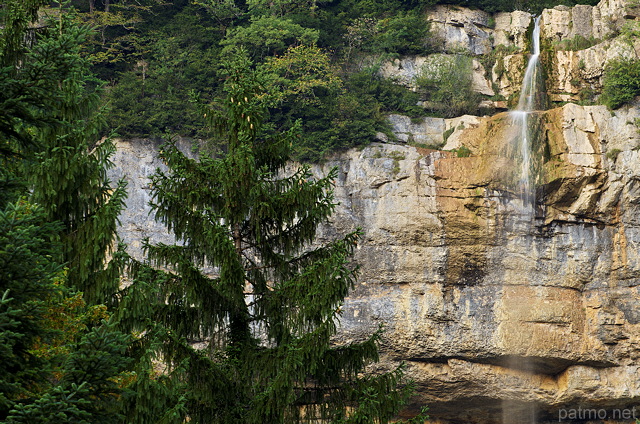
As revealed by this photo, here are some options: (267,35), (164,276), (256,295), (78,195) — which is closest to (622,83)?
(267,35)

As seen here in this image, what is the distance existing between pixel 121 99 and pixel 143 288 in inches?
850

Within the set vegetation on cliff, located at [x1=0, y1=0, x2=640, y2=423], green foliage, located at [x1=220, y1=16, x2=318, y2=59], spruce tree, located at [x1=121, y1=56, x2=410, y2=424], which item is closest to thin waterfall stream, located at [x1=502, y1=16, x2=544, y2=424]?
green foliage, located at [x1=220, y1=16, x2=318, y2=59]

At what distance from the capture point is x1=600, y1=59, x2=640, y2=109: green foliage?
27.4 meters

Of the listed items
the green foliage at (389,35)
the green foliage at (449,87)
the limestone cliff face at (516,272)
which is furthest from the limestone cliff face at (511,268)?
the green foliage at (389,35)

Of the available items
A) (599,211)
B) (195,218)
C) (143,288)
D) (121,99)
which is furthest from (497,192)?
(143,288)

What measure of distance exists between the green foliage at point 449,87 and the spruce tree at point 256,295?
19643 mm

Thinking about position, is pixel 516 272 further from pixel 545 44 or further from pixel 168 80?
pixel 168 80

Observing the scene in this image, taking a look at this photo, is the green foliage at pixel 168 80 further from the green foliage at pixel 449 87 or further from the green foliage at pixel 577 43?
the green foliage at pixel 577 43

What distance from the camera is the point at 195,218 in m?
11.2

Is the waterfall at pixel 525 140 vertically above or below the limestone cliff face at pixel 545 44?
below

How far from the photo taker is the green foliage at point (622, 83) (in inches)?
1080

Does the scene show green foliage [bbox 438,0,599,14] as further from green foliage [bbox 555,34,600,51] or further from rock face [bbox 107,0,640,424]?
rock face [bbox 107,0,640,424]

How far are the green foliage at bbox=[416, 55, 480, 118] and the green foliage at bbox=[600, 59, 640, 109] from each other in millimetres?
5194

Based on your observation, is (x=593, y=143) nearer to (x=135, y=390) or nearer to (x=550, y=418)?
(x=550, y=418)
